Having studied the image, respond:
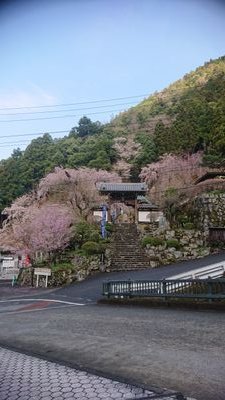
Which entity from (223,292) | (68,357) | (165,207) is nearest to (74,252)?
(165,207)

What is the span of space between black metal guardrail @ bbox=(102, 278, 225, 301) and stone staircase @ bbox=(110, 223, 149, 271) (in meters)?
11.6

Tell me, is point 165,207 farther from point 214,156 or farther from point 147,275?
point 147,275

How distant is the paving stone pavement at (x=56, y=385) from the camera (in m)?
4.18

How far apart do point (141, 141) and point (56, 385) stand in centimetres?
5960

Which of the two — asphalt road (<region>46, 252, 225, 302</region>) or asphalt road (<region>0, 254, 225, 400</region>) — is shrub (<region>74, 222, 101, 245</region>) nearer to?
asphalt road (<region>46, 252, 225, 302</region>)

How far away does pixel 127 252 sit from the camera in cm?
2966

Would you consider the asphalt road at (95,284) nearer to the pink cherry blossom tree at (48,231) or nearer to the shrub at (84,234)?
the shrub at (84,234)

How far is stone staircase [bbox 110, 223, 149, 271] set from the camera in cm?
2798

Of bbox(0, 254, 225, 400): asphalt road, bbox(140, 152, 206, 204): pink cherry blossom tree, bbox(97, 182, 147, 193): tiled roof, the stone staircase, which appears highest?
bbox(140, 152, 206, 204): pink cherry blossom tree

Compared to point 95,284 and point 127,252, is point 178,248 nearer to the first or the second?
point 127,252

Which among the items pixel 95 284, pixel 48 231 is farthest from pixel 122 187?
pixel 95 284

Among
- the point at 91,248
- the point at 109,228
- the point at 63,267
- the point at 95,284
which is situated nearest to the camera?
the point at 95,284

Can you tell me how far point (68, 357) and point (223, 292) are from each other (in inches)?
262

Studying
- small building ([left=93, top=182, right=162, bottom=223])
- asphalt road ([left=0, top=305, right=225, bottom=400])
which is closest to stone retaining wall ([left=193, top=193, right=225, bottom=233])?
small building ([left=93, top=182, right=162, bottom=223])
